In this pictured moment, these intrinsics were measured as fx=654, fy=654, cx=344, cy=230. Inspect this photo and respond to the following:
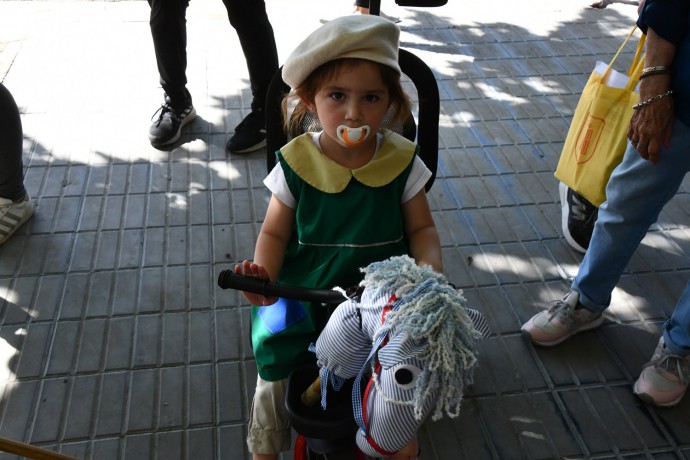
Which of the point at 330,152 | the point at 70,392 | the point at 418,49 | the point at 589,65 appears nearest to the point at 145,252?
the point at 70,392

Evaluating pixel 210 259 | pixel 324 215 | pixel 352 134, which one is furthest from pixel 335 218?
pixel 210 259

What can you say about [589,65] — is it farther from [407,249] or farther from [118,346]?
[118,346]

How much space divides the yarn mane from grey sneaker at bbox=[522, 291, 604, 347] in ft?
5.13

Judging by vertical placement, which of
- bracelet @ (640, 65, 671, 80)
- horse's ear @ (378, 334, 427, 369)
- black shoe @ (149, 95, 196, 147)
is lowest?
black shoe @ (149, 95, 196, 147)

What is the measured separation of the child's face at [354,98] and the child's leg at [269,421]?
735 millimetres

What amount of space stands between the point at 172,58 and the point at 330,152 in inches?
83.3

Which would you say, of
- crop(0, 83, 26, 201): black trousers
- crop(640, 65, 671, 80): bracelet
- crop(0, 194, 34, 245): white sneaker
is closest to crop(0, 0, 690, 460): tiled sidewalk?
crop(0, 194, 34, 245): white sneaker

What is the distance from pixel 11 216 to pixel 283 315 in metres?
1.96

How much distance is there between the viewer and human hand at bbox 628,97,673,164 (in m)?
2.13

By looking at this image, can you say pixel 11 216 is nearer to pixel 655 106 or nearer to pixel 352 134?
pixel 352 134

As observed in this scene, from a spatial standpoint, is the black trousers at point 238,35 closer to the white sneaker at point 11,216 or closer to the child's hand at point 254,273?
the white sneaker at point 11,216

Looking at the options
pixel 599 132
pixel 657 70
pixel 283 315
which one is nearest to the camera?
pixel 283 315

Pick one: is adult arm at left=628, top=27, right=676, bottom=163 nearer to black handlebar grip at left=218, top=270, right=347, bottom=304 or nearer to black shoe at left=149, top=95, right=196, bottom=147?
black handlebar grip at left=218, top=270, right=347, bottom=304

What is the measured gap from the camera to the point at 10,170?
309cm
